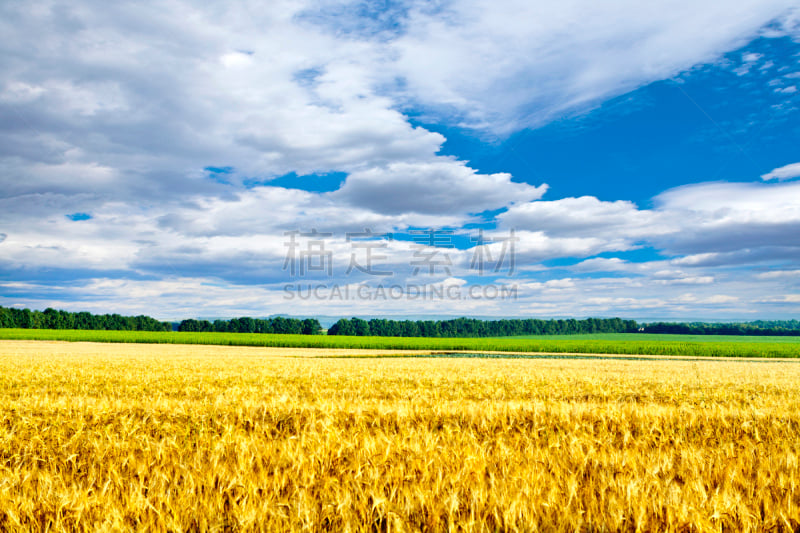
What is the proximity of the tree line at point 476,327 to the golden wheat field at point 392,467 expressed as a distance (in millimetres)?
139979

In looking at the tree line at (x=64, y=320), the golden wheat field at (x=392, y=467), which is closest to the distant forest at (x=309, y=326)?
the tree line at (x=64, y=320)

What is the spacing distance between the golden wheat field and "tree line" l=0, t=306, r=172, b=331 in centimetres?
17090

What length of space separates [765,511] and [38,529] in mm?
6154

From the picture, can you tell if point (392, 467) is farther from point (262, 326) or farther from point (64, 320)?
point (64, 320)

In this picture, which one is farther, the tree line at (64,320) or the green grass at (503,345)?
the tree line at (64,320)

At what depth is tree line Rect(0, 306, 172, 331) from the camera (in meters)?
146

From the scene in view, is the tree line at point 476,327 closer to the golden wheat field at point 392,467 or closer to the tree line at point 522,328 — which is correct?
the tree line at point 522,328

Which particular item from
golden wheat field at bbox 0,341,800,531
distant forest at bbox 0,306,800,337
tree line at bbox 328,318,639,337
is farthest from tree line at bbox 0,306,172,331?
golden wheat field at bbox 0,341,800,531

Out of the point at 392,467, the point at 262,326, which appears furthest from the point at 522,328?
the point at 392,467

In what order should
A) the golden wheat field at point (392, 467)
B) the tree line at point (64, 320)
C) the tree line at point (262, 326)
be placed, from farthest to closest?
the tree line at point (262, 326) < the tree line at point (64, 320) < the golden wheat field at point (392, 467)

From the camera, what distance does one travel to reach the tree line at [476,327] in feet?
499

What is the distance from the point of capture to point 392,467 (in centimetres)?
502

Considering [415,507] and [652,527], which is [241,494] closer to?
[415,507]

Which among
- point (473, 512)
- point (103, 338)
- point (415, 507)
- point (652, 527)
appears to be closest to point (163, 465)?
point (415, 507)
